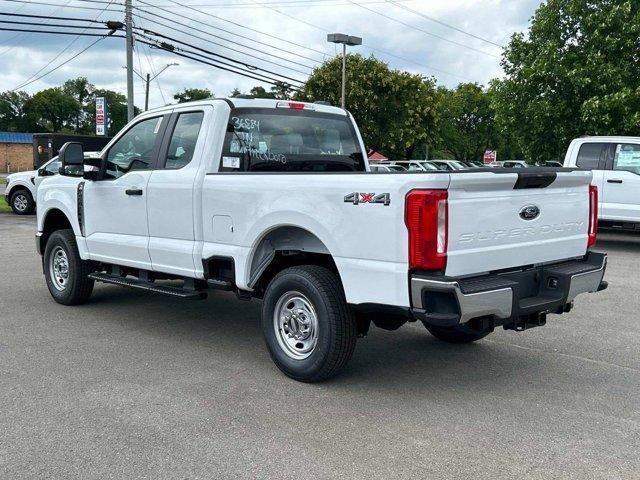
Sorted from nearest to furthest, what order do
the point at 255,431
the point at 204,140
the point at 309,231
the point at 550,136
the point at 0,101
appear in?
the point at 255,431, the point at 309,231, the point at 204,140, the point at 550,136, the point at 0,101

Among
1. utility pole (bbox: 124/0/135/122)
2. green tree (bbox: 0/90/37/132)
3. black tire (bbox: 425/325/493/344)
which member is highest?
green tree (bbox: 0/90/37/132)

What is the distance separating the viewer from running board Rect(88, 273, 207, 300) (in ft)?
18.7

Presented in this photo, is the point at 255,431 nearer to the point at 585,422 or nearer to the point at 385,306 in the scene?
the point at 385,306

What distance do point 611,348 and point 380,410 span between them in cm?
269

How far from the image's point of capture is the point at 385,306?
167 inches

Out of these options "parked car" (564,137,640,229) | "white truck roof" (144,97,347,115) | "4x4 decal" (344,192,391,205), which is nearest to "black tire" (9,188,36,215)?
"white truck roof" (144,97,347,115)

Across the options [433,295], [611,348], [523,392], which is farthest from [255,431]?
[611,348]

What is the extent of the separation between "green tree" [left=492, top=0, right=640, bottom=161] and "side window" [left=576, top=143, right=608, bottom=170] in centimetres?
636

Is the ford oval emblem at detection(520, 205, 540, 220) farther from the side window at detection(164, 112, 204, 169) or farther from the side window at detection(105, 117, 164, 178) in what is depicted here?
the side window at detection(105, 117, 164, 178)

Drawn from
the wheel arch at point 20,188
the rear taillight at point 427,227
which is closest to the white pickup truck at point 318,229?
the rear taillight at point 427,227

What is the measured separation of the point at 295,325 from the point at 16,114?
365 feet

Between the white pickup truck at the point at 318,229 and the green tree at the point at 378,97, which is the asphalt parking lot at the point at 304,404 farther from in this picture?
the green tree at the point at 378,97

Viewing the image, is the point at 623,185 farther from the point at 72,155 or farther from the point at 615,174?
the point at 72,155

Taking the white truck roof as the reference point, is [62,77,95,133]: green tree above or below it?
above
